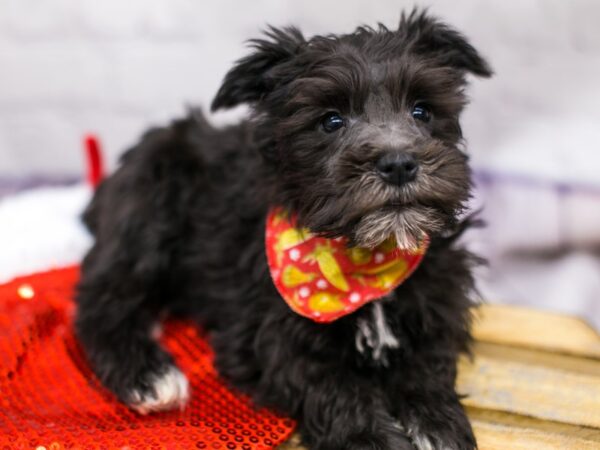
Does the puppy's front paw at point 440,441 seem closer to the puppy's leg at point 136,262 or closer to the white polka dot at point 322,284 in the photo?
the white polka dot at point 322,284

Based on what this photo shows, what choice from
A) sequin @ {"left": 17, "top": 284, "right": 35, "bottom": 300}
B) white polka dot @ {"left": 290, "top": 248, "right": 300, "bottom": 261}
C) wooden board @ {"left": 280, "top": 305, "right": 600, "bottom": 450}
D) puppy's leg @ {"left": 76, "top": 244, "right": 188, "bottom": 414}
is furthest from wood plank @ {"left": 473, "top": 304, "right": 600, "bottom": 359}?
sequin @ {"left": 17, "top": 284, "right": 35, "bottom": 300}

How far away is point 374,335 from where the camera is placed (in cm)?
270

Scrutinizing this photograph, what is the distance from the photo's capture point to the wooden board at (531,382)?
107 inches

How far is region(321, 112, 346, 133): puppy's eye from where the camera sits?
8.34 feet

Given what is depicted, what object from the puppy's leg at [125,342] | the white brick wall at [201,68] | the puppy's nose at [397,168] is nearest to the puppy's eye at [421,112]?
the puppy's nose at [397,168]

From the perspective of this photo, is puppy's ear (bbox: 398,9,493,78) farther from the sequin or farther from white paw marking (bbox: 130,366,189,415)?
the sequin

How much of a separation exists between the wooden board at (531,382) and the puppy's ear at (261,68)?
1274mm

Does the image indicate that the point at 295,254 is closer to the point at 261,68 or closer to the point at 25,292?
the point at 261,68

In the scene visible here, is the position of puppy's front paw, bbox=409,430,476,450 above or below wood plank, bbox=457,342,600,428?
above

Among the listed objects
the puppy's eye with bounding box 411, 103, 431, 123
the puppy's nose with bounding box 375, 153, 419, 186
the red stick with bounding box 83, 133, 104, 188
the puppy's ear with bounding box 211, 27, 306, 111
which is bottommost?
the red stick with bounding box 83, 133, 104, 188

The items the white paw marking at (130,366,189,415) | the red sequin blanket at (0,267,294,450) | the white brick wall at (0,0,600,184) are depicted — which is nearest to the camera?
the red sequin blanket at (0,267,294,450)

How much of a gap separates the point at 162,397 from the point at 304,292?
680mm

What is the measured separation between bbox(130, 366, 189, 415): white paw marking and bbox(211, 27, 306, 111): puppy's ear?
3.45 feet

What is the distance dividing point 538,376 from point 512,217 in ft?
4.16
